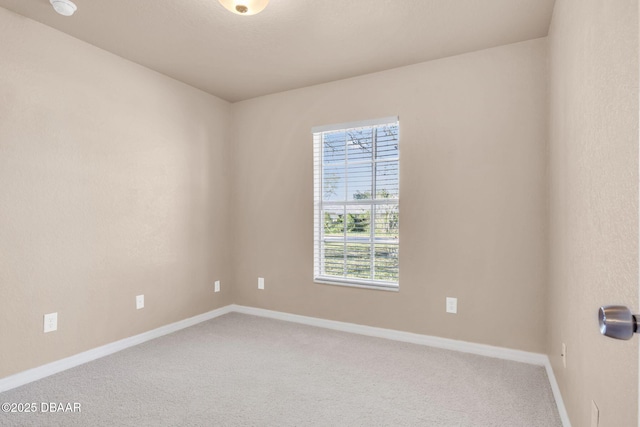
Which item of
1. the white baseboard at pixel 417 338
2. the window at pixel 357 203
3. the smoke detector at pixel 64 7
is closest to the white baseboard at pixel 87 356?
the white baseboard at pixel 417 338

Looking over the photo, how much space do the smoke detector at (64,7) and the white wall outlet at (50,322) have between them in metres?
2.07

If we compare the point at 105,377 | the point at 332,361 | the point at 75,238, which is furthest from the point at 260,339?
the point at 75,238

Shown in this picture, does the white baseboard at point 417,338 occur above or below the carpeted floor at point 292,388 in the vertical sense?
above

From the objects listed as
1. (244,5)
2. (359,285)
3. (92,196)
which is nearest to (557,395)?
(359,285)

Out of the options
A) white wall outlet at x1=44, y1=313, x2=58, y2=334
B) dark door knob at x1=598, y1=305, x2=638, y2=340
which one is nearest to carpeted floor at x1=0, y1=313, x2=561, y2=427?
white wall outlet at x1=44, y1=313, x2=58, y2=334

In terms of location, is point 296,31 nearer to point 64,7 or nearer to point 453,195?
point 64,7

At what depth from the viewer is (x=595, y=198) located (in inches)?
52.4

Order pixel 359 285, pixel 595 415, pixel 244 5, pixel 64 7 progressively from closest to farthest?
pixel 595 415 < pixel 244 5 < pixel 64 7 < pixel 359 285

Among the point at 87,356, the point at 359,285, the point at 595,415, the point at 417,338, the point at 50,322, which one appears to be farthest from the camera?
the point at 359,285

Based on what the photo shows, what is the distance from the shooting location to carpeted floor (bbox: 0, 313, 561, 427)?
1957mm

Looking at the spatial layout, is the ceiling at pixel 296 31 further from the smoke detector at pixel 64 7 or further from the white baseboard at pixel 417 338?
the white baseboard at pixel 417 338

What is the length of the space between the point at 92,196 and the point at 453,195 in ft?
9.71

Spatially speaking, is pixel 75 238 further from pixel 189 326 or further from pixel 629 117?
pixel 629 117

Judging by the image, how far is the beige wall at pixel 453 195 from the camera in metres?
2.69
